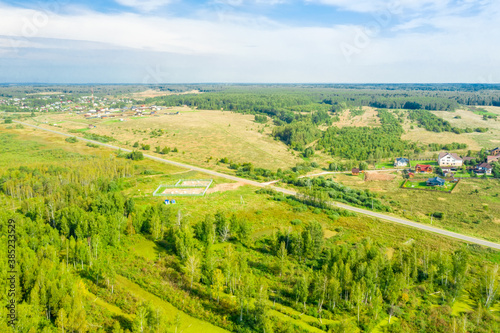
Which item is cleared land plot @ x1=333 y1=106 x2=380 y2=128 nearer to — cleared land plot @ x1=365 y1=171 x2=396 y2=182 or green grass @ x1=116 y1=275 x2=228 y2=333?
cleared land plot @ x1=365 y1=171 x2=396 y2=182

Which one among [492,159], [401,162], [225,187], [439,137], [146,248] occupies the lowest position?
[146,248]

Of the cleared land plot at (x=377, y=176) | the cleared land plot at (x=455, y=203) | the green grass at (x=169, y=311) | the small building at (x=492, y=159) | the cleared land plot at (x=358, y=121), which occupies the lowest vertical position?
the green grass at (x=169, y=311)

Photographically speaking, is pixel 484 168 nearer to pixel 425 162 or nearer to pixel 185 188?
pixel 425 162

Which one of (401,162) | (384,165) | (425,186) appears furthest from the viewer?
(384,165)

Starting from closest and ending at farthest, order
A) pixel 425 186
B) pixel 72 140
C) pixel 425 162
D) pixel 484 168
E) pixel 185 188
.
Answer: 1. pixel 185 188
2. pixel 425 186
3. pixel 484 168
4. pixel 425 162
5. pixel 72 140

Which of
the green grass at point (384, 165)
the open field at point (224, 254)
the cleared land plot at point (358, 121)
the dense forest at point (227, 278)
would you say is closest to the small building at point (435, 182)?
the open field at point (224, 254)

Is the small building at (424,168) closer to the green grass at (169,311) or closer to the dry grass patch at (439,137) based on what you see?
the dry grass patch at (439,137)

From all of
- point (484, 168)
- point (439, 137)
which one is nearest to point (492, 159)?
point (484, 168)

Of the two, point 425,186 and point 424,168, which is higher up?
point 424,168
